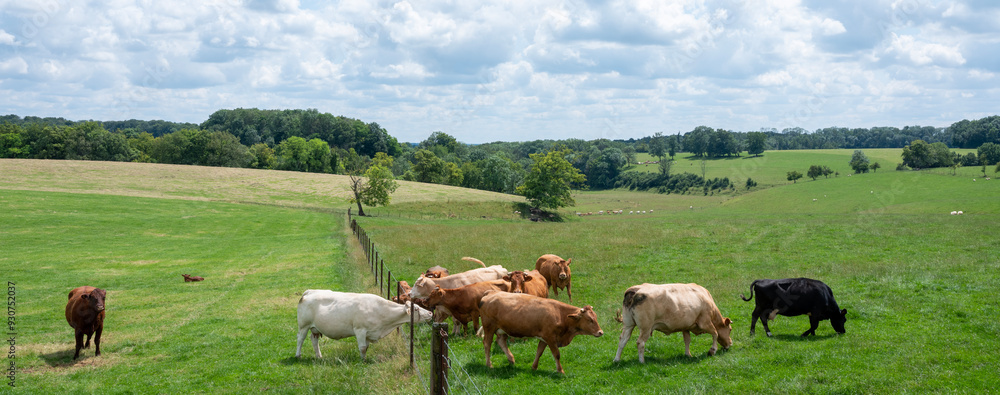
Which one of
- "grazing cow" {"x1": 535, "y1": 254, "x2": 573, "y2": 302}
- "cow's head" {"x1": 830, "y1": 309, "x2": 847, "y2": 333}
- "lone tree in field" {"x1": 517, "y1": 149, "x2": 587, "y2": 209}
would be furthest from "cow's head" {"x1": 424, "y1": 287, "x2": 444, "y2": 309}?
"lone tree in field" {"x1": 517, "y1": 149, "x2": 587, "y2": 209}

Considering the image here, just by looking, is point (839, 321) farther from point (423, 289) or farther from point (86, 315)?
point (86, 315)

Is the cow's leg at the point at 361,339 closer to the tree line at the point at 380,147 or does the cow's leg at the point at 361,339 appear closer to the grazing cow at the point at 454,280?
the grazing cow at the point at 454,280

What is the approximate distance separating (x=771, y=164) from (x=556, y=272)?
126419mm

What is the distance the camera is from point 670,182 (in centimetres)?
12281

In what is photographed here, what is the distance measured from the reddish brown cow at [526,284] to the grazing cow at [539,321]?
2.95 metres

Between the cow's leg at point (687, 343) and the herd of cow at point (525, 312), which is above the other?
the herd of cow at point (525, 312)

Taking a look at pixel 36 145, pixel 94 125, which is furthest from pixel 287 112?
A: pixel 36 145

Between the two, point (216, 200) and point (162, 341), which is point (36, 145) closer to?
point (216, 200)

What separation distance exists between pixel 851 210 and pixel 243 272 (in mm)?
60086

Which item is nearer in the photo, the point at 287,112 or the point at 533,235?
the point at 533,235

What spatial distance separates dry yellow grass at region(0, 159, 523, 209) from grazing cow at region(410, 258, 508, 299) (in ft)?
188

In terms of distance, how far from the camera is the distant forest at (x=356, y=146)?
10556 centimetres

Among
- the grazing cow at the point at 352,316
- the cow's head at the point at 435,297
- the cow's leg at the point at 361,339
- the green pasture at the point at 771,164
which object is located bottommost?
the cow's leg at the point at 361,339

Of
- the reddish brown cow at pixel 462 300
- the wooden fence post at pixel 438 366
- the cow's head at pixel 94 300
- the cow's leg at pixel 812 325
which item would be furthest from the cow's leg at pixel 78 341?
the cow's leg at pixel 812 325
